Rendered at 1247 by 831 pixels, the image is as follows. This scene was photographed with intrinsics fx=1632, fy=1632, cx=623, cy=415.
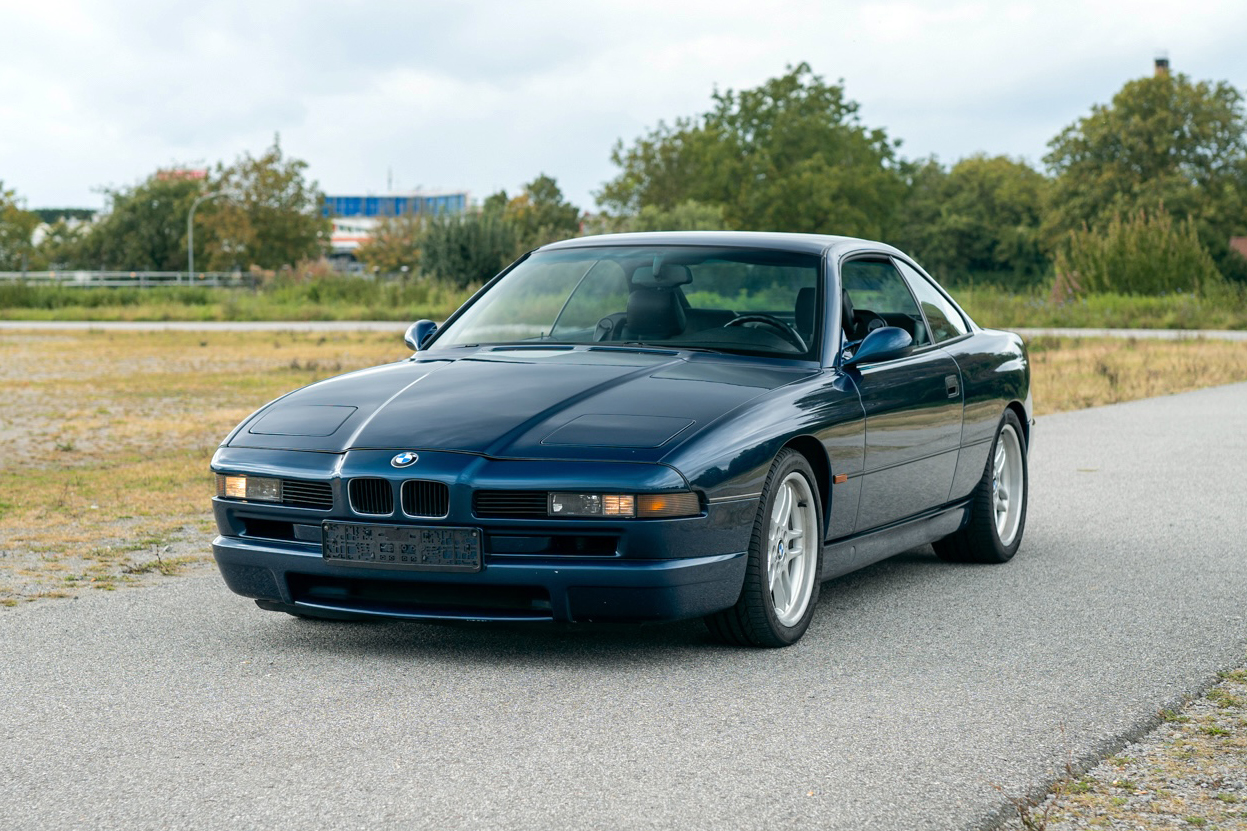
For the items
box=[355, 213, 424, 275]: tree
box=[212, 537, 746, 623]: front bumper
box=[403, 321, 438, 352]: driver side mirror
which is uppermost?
box=[355, 213, 424, 275]: tree

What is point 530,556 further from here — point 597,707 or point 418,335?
point 418,335

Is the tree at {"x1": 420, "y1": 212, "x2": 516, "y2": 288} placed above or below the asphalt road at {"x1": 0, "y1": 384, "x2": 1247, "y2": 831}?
above

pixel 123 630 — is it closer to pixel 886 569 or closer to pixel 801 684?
pixel 801 684

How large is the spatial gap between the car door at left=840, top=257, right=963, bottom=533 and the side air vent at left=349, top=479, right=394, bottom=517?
1.92 m

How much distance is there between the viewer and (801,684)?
5.03 meters

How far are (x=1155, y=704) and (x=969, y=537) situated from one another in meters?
2.70

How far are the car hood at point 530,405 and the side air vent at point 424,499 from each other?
0.44ft

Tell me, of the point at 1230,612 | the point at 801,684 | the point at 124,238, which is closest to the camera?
the point at 801,684

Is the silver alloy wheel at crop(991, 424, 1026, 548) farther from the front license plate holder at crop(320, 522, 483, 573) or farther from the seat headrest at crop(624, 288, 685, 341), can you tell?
the front license plate holder at crop(320, 522, 483, 573)

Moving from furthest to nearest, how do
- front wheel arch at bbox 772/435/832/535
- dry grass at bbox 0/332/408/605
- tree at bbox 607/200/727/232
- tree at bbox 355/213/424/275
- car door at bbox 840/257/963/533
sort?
tree at bbox 355/213/424/275, tree at bbox 607/200/727/232, dry grass at bbox 0/332/408/605, car door at bbox 840/257/963/533, front wheel arch at bbox 772/435/832/535

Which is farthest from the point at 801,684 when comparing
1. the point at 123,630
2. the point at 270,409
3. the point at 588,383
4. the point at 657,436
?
the point at 123,630

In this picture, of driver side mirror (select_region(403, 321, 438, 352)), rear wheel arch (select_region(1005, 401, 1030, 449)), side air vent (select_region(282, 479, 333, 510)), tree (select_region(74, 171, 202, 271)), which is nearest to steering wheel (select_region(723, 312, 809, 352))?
driver side mirror (select_region(403, 321, 438, 352))

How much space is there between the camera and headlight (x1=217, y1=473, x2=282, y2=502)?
5.33 m

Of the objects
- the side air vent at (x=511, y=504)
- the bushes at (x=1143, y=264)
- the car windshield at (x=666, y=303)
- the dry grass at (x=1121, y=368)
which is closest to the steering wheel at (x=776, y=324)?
the car windshield at (x=666, y=303)
